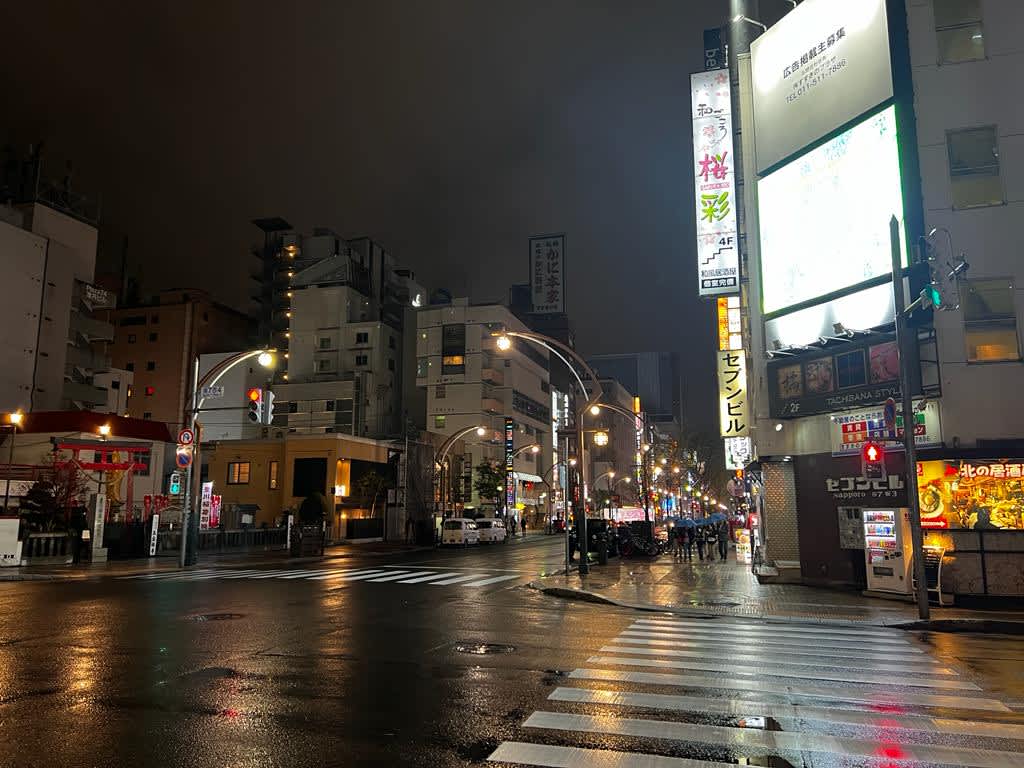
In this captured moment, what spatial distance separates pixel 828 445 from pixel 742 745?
16533 millimetres

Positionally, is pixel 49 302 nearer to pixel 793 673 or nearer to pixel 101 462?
pixel 101 462

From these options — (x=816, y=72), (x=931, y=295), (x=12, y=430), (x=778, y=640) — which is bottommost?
(x=778, y=640)

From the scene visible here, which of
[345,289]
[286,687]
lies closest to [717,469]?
[345,289]

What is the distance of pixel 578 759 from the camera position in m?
5.77

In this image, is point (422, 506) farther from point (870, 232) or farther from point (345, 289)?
point (870, 232)

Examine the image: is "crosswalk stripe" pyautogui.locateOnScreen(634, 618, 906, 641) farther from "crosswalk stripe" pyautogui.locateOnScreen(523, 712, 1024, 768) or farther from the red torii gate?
the red torii gate

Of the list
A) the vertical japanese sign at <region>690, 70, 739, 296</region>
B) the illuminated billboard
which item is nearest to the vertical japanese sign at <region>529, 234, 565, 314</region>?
the vertical japanese sign at <region>690, 70, 739, 296</region>

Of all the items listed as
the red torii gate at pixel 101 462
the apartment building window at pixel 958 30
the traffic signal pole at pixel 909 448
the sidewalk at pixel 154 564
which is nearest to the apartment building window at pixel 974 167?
the apartment building window at pixel 958 30

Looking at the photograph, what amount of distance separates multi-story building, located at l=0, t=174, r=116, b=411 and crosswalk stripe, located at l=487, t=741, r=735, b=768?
182ft

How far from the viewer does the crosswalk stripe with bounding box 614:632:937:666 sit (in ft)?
35.3

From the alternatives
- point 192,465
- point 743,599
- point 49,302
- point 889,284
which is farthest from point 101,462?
point 889,284

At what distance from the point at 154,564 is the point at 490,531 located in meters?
28.6

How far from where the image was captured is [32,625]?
41.1 ft

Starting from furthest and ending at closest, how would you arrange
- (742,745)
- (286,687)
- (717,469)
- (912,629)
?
(717,469) → (912,629) → (286,687) → (742,745)
